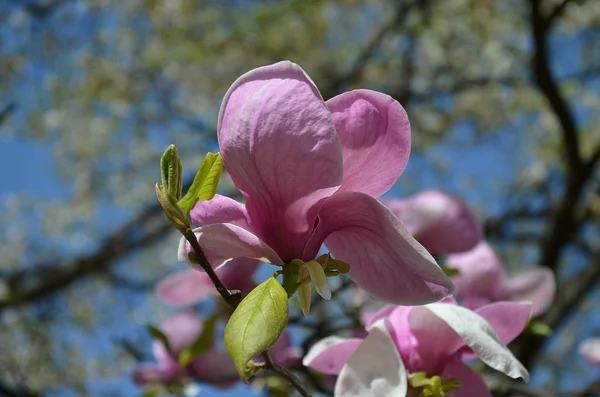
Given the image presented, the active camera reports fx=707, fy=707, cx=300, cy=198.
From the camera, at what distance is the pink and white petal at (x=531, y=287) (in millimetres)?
911

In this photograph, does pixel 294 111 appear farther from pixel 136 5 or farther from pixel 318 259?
pixel 136 5

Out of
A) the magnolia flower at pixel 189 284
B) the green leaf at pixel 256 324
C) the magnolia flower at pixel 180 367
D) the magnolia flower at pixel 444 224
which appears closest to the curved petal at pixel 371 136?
the green leaf at pixel 256 324

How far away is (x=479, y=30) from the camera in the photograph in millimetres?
3764

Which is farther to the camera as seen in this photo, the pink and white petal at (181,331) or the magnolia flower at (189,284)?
the pink and white petal at (181,331)

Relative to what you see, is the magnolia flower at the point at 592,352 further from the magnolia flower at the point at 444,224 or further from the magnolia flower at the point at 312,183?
the magnolia flower at the point at 312,183

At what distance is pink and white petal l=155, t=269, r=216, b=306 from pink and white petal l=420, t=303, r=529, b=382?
31 cm

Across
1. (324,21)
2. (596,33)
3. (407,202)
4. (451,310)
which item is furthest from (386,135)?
(324,21)

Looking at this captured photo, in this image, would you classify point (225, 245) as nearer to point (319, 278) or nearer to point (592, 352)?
point (319, 278)

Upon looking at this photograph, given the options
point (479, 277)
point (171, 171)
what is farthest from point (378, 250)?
point (479, 277)

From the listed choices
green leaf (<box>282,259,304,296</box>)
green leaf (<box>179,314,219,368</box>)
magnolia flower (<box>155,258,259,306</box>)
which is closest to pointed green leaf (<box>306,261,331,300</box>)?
green leaf (<box>282,259,304,296</box>)

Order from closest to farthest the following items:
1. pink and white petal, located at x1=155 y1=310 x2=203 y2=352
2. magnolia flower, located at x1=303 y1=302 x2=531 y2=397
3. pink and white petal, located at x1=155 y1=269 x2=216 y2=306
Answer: magnolia flower, located at x1=303 y1=302 x2=531 y2=397 < pink and white petal, located at x1=155 y1=269 x2=216 y2=306 < pink and white petal, located at x1=155 y1=310 x2=203 y2=352

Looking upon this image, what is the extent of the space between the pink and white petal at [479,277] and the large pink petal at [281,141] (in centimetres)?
46

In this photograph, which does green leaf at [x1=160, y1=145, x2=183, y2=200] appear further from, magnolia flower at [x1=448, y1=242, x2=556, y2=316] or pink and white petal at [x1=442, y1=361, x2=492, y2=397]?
magnolia flower at [x1=448, y1=242, x2=556, y2=316]

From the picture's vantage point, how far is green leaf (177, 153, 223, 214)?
474 millimetres
